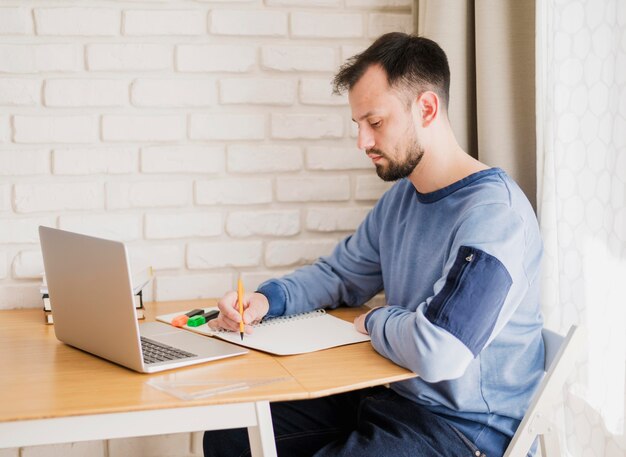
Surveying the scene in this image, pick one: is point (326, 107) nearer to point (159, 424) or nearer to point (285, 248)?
point (285, 248)

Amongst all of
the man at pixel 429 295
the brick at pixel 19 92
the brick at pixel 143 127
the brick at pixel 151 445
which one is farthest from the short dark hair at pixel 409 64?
the brick at pixel 151 445

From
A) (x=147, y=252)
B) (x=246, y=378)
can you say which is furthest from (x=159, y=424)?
(x=147, y=252)

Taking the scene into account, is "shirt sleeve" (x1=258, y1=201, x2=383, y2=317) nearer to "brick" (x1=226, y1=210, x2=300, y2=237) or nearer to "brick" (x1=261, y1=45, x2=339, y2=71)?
"brick" (x1=226, y1=210, x2=300, y2=237)

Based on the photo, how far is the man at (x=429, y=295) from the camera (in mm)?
1258

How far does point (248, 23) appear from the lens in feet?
6.36

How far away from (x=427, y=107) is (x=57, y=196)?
96 cm

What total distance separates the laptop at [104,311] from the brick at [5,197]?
486 millimetres

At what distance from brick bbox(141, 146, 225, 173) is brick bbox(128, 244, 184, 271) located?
200 mm

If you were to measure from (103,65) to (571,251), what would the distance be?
119 cm

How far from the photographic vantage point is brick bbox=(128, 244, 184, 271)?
1953 mm

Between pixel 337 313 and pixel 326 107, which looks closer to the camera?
pixel 337 313

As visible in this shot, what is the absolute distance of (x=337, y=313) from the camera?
174cm

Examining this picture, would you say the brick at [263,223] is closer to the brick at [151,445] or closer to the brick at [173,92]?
the brick at [173,92]

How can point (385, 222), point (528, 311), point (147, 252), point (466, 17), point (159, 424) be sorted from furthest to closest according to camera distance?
point (147, 252) → point (466, 17) → point (385, 222) → point (528, 311) → point (159, 424)
